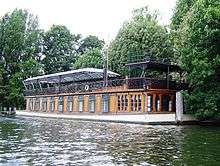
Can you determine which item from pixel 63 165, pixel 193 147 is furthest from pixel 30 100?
pixel 63 165

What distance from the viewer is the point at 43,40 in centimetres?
8156

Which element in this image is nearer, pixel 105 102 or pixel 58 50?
pixel 105 102

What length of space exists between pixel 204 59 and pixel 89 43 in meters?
54.6

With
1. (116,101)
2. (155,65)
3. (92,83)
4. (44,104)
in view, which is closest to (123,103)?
(116,101)

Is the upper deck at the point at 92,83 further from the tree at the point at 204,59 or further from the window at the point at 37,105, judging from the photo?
the tree at the point at 204,59

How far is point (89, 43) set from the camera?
87.4 metres

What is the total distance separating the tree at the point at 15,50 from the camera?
216 ft

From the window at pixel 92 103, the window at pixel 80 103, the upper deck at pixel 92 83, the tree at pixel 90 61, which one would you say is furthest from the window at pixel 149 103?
the tree at pixel 90 61

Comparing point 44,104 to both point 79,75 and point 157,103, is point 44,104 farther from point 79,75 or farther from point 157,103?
point 157,103

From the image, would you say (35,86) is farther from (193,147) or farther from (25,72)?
(193,147)

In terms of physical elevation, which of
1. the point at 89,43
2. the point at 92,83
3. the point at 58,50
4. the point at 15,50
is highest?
the point at 89,43

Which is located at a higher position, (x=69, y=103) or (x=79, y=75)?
(x=79, y=75)

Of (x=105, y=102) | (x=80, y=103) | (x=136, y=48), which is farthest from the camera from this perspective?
(x=136, y=48)

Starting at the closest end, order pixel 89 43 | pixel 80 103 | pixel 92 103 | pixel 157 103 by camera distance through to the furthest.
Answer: pixel 157 103, pixel 92 103, pixel 80 103, pixel 89 43
